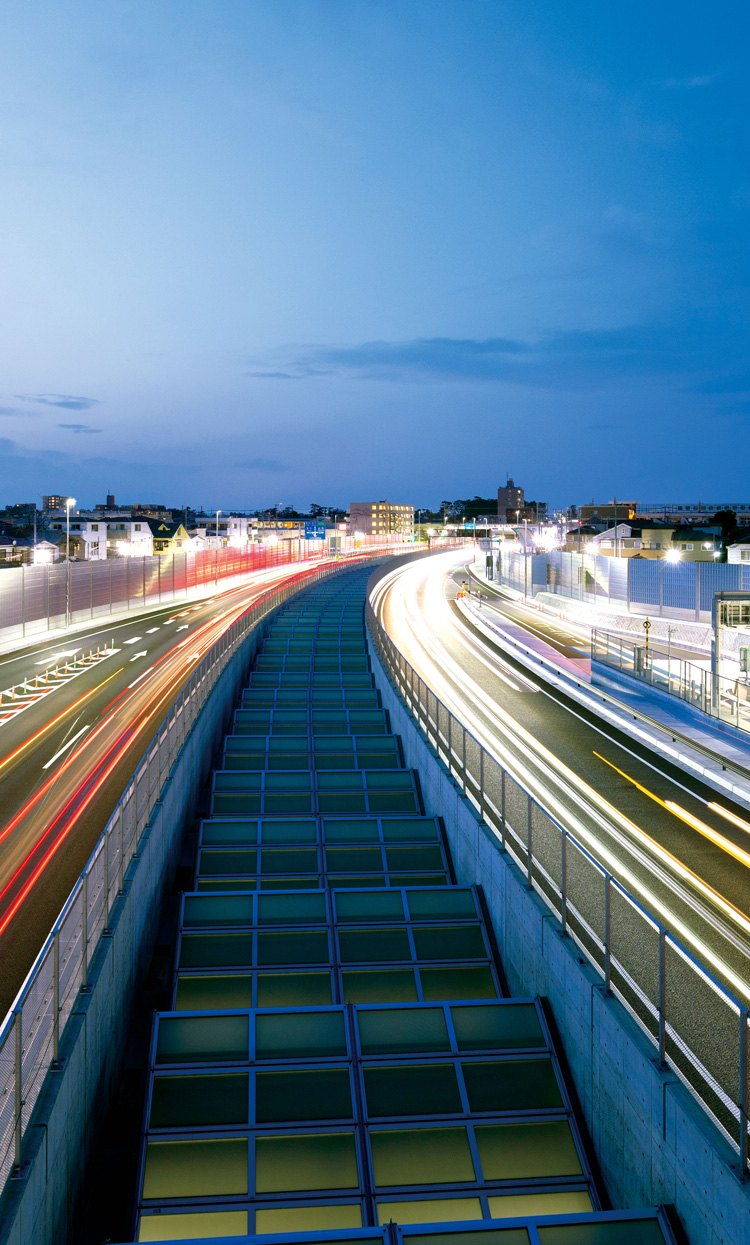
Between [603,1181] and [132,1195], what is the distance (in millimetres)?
4730

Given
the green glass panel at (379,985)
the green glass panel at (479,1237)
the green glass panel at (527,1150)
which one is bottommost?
the green glass panel at (527,1150)

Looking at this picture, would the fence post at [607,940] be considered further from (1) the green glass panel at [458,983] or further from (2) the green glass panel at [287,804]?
(2) the green glass panel at [287,804]

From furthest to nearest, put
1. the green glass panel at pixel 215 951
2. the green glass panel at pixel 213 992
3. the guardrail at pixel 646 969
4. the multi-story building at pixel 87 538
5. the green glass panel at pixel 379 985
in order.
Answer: the multi-story building at pixel 87 538 → the green glass panel at pixel 215 951 → the green glass panel at pixel 379 985 → the green glass panel at pixel 213 992 → the guardrail at pixel 646 969

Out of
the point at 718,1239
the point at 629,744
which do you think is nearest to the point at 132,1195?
the point at 718,1239

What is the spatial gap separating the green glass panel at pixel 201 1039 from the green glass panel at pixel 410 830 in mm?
6640

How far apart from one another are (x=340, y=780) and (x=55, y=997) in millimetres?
12396

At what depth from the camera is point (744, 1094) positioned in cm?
581

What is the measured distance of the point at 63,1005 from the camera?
7688 millimetres

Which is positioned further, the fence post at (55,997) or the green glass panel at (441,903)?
the green glass panel at (441,903)

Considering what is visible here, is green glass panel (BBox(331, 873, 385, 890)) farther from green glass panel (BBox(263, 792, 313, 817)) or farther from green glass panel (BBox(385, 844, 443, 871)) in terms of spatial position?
green glass panel (BBox(263, 792, 313, 817))

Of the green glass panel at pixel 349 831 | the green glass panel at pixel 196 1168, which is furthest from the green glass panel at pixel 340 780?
the green glass panel at pixel 196 1168

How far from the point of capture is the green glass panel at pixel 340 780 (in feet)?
62.7

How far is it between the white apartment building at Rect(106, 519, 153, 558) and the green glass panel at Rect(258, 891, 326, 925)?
11285 cm

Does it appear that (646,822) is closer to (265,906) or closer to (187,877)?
(265,906)
